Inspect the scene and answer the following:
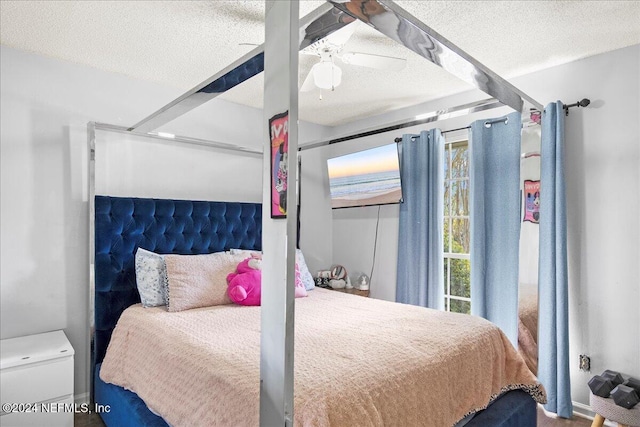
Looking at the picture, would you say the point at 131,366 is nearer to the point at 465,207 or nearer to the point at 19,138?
the point at 19,138

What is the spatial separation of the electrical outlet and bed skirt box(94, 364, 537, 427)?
2.68 feet

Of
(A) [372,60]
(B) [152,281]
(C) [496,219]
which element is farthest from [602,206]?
(B) [152,281]

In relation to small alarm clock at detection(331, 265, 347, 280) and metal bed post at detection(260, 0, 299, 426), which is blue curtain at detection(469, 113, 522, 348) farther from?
metal bed post at detection(260, 0, 299, 426)

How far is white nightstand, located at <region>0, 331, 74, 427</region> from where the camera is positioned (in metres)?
2.11

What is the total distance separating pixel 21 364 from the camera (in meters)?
2.13

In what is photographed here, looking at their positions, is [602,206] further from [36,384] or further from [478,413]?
[36,384]

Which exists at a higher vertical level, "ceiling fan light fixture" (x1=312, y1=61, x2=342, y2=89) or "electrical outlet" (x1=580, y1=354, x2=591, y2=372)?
"ceiling fan light fixture" (x1=312, y1=61, x2=342, y2=89)

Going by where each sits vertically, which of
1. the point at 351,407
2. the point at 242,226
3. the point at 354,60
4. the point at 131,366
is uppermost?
the point at 354,60

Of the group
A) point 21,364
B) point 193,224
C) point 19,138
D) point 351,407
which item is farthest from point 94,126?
point 351,407

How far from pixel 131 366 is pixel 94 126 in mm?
1618

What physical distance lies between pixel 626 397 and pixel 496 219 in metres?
1.35

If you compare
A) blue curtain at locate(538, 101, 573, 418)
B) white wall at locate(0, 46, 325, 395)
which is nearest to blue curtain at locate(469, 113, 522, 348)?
blue curtain at locate(538, 101, 573, 418)

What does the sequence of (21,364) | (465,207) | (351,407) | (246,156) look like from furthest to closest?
1. (246,156)
2. (465,207)
3. (21,364)
4. (351,407)

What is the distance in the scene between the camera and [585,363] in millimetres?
2705
